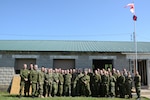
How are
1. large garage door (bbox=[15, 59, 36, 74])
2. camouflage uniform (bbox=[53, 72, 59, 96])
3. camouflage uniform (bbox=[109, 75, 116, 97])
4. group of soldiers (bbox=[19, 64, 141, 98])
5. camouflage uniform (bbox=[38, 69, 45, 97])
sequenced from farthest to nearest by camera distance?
large garage door (bbox=[15, 59, 36, 74])
camouflage uniform (bbox=[109, 75, 116, 97])
camouflage uniform (bbox=[53, 72, 59, 96])
group of soldiers (bbox=[19, 64, 141, 98])
camouflage uniform (bbox=[38, 69, 45, 97])

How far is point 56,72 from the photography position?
45.2ft

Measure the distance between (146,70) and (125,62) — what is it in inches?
80.5

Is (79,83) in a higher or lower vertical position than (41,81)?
lower

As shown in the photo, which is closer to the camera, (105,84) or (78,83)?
(105,84)

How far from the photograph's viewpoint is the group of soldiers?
524 inches

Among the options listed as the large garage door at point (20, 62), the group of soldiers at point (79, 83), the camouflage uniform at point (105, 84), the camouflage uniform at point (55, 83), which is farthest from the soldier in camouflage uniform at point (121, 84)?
the large garage door at point (20, 62)

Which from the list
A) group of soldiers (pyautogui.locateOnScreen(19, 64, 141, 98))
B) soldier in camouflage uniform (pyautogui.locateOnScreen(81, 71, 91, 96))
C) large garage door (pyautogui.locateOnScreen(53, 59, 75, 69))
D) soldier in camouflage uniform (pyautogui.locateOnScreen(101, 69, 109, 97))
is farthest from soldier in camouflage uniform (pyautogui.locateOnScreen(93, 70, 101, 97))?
large garage door (pyautogui.locateOnScreen(53, 59, 75, 69))

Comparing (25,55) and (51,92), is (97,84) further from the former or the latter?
(25,55)

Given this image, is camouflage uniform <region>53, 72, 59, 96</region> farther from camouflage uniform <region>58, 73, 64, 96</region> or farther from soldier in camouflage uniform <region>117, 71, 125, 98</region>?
soldier in camouflage uniform <region>117, 71, 125, 98</region>

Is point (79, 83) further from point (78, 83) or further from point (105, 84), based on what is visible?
point (105, 84)

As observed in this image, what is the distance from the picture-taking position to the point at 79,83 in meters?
14.0

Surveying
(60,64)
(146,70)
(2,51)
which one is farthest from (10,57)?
(146,70)

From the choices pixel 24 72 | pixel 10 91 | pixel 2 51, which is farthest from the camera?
pixel 2 51

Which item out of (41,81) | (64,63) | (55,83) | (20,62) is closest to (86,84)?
(55,83)
